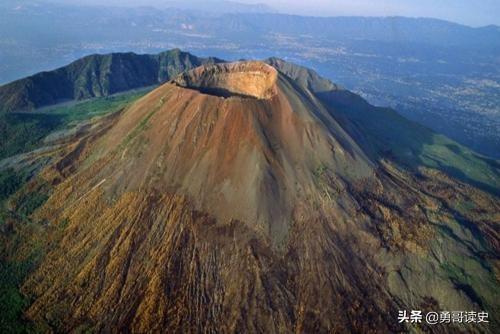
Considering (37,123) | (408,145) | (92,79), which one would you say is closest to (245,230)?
(408,145)

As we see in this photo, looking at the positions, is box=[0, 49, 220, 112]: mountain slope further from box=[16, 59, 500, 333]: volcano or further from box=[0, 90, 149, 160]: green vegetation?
box=[16, 59, 500, 333]: volcano

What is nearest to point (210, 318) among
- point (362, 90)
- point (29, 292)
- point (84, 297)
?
point (84, 297)

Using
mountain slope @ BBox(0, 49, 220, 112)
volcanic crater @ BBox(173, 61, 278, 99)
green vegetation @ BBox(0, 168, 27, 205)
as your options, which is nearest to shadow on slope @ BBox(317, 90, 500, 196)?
volcanic crater @ BBox(173, 61, 278, 99)

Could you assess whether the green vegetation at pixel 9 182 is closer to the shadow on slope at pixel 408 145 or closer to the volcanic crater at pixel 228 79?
the volcanic crater at pixel 228 79

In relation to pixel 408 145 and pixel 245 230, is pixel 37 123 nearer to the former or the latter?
pixel 245 230

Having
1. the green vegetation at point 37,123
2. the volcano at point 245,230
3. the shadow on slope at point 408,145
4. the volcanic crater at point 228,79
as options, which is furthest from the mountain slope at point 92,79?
the volcanic crater at point 228,79

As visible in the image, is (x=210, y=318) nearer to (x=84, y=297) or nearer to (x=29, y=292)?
(x=84, y=297)
